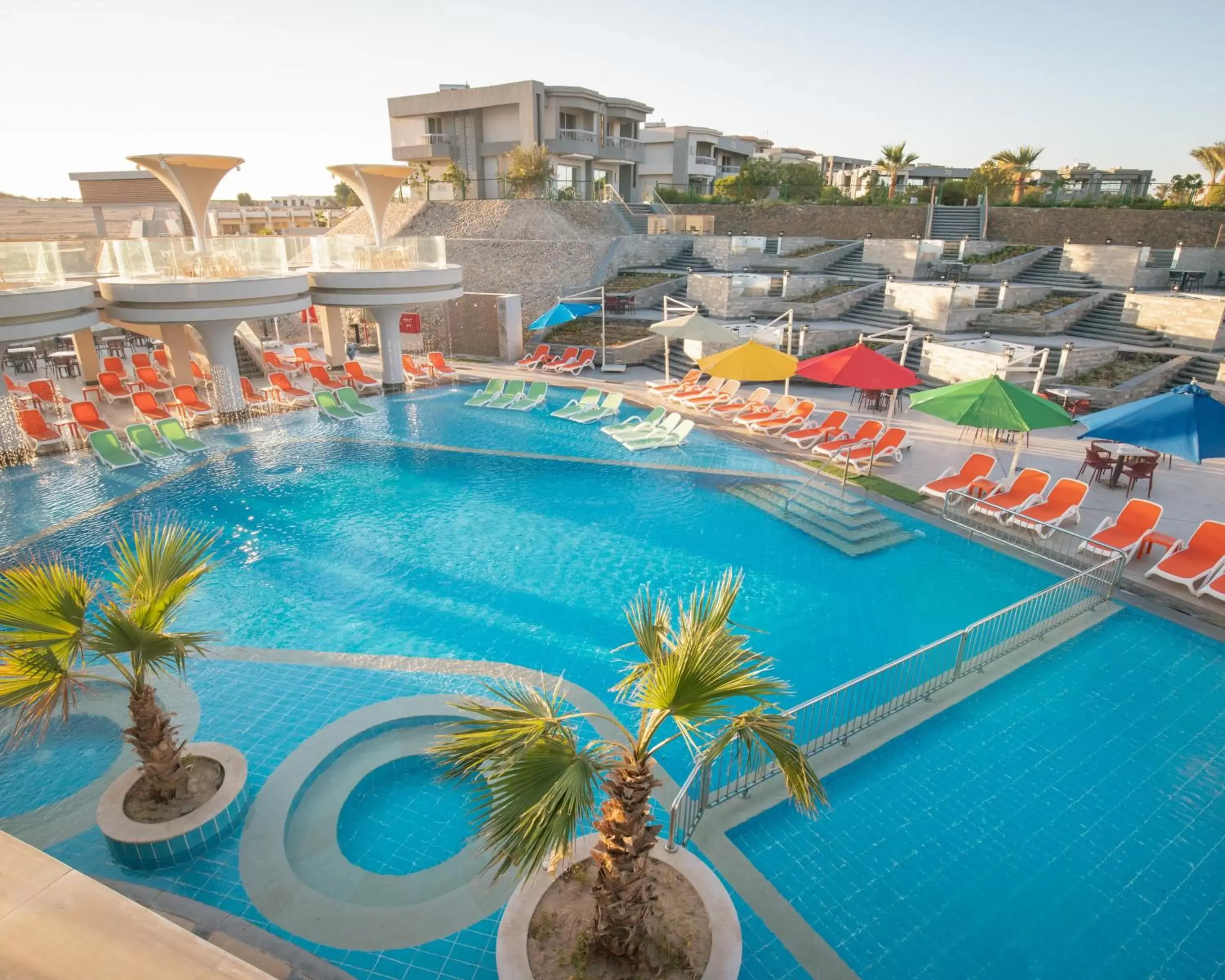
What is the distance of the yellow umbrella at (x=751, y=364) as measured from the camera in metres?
15.1

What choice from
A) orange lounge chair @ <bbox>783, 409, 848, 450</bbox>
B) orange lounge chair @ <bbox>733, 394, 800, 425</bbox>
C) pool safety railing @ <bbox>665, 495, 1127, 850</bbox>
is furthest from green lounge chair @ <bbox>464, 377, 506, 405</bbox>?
pool safety railing @ <bbox>665, 495, 1127, 850</bbox>

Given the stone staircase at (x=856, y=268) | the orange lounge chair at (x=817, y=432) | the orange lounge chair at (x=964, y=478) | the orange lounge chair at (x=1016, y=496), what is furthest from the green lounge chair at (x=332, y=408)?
the stone staircase at (x=856, y=268)

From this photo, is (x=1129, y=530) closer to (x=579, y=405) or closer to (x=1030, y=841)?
(x=1030, y=841)

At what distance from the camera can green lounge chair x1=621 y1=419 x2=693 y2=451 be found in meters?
16.2

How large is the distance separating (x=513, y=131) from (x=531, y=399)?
30574mm

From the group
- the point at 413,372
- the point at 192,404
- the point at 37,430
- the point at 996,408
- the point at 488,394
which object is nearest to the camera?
the point at 996,408

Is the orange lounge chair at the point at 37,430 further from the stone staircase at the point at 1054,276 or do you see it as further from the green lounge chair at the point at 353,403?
the stone staircase at the point at 1054,276

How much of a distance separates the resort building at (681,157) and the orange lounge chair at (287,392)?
3904 cm

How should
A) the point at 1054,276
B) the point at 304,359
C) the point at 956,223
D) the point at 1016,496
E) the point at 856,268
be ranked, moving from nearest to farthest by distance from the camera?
the point at 1016,496
the point at 304,359
the point at 1054,276
the point at 856,268
the point at 956,223

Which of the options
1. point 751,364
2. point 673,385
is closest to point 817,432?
point 751,364

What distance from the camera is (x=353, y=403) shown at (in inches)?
762

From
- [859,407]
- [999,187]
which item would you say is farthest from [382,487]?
[999,187]

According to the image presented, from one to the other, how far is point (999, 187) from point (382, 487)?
32.2 meters

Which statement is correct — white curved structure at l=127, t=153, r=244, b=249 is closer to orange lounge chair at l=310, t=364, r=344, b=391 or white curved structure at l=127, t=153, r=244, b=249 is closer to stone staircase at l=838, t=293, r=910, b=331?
orange lounge chair at l=310, t=364, r=344, b=391
